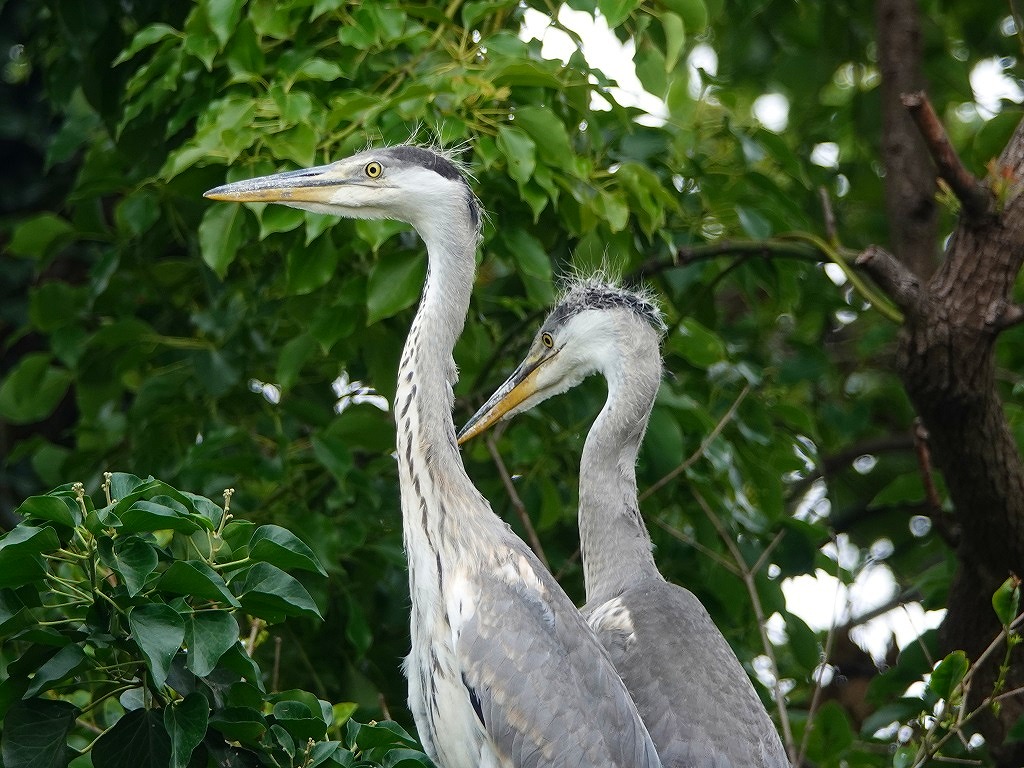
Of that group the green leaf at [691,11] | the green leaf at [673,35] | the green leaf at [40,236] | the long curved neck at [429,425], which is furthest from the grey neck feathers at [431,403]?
the green leaf at [40,236]

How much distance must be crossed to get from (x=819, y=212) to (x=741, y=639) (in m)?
2.30

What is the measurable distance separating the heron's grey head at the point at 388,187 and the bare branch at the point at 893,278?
1199 millimetres

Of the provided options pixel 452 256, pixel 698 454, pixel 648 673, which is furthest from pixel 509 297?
pixel 648 673

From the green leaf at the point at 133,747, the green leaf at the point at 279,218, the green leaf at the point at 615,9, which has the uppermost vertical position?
the green leaf at the point at 615,9

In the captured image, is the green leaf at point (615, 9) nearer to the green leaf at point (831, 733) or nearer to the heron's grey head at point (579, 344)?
the heron's grey head at point (579, 344)

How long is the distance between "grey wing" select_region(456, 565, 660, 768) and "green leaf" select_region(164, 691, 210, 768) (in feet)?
2.04

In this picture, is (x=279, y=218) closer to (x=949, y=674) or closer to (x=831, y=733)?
(x=949, y=674)

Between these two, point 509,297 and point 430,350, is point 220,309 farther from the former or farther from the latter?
point 430,350

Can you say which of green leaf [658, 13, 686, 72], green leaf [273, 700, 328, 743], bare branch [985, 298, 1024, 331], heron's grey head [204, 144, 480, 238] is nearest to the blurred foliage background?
green leaf [658, 13, 686, 72]

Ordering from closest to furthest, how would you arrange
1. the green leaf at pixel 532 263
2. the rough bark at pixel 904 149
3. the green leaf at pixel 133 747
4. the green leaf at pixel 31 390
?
the green leaf at pixel 133 747 → the green leaf at pixel 532 263 → the green leaf at pixel 31 390 → the rough bark at pixel 904 149

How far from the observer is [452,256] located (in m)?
3.37

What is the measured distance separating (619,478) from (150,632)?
1.75 m

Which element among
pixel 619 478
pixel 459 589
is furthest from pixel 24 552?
pixel 619 478

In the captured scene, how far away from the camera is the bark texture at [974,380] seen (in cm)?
395
